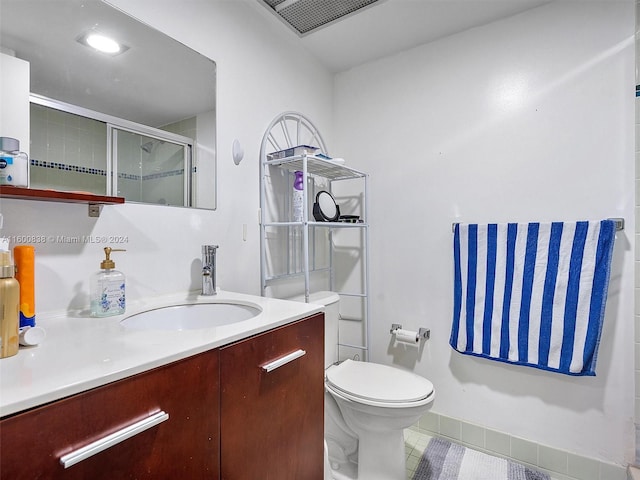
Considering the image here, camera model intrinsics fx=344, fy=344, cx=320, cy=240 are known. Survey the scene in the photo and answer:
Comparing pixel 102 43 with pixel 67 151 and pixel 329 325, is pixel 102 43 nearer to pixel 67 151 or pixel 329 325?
pixel 67 151

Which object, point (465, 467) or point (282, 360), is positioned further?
point (465, 467)

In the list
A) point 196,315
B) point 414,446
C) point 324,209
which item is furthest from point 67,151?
point 414,446

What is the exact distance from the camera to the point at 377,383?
1504 mm

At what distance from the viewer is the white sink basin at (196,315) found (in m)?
1.09

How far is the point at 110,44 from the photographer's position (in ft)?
3.60

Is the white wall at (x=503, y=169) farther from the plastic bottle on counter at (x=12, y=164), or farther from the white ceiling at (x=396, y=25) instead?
the plastic bottle on counter at (x=12, y=164)

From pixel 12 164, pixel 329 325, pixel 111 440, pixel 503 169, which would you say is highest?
pixel 503 169

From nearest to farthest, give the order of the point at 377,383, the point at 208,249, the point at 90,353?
the point at 90,353, the point at 208,249, the point at 377,383

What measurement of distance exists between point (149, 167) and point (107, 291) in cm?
47

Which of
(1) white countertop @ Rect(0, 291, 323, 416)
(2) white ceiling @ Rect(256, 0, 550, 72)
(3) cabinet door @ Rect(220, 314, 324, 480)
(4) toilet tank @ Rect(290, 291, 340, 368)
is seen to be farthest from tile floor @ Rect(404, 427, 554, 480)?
(2) white ceiling @ Rect(256, 0, 550, 72)

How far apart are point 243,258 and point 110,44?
90 centimetres

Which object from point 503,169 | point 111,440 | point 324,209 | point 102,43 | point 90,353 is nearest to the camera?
point 111,440

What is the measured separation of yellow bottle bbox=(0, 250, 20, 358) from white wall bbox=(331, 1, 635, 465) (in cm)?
170

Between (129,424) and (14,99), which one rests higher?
(14,99)
